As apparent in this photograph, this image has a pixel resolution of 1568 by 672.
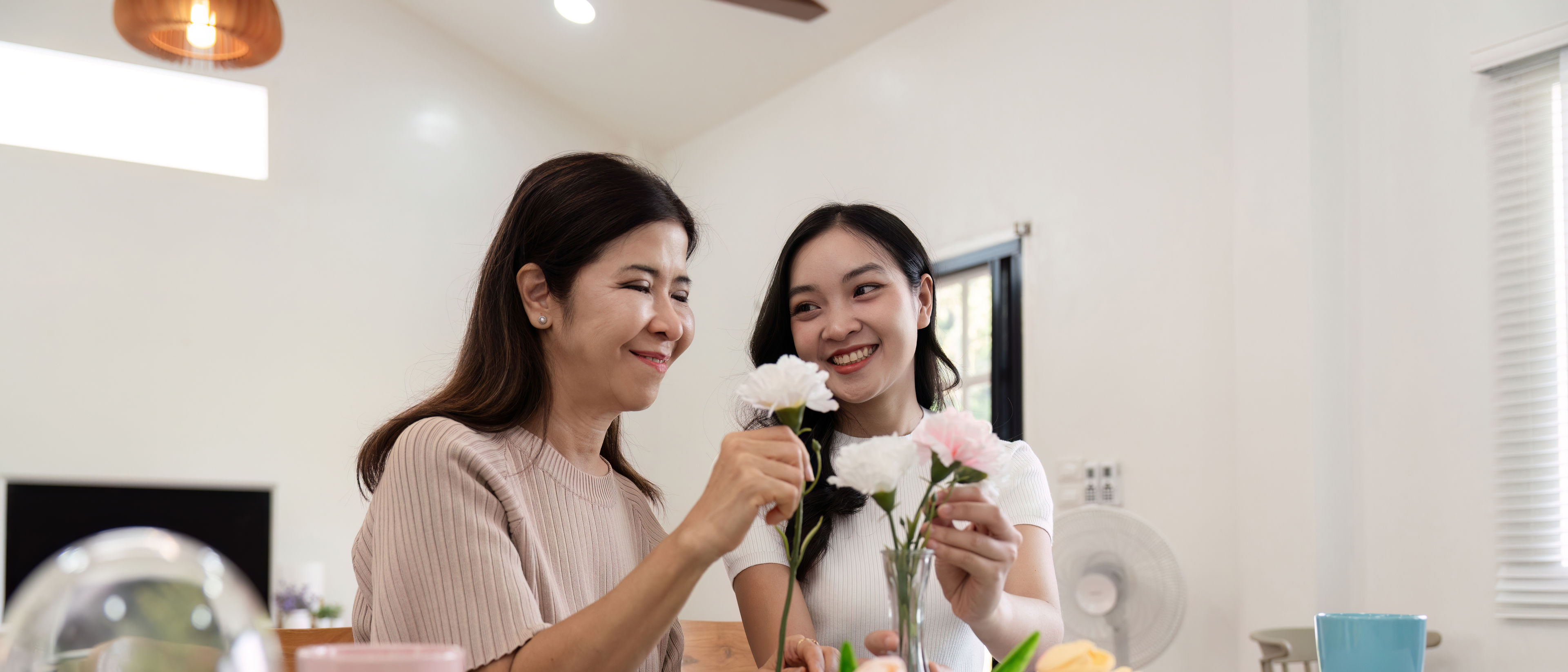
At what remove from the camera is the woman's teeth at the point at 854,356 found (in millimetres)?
1668

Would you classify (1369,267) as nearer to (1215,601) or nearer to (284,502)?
(1215,601)

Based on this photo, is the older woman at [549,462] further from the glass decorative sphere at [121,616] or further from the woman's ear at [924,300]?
the glass decorative sphere at [121,616]

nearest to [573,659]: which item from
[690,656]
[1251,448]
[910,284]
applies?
[690,656]

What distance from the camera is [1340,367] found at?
3846 millimetres

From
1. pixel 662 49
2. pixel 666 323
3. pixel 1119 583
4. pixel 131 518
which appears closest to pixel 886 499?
pixel 666 323

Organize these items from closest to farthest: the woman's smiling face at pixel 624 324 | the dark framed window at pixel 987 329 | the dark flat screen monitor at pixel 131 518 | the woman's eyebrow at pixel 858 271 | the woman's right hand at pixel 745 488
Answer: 1. the woman's right hand at pixel 745 488
2. the woman's smiling face at pixel 624 324
3. the woman's eyebrow at pixel 858 271
4. the dark framed window at pixel 987 329
5. the dark flat screen monitor at pixel 131 518

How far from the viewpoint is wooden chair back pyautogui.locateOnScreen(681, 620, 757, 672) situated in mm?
1731

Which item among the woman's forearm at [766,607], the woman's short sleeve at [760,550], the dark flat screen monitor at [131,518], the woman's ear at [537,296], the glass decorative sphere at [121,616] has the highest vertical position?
the woman's ear at [537,296]

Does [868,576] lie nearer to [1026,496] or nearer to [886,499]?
[1026,496]

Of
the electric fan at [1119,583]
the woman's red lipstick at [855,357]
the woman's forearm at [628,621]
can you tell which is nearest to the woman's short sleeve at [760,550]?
the woman's red lipstick at [855,357]

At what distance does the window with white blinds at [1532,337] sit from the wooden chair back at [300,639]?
317cm

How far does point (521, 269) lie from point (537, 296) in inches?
1.6

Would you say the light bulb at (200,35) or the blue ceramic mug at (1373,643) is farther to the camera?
the light bulb at (200,35)

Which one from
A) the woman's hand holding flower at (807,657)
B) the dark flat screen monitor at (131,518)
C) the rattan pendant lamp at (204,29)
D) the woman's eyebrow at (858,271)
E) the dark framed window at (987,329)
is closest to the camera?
the woman's hand holding flower at (807,657)
